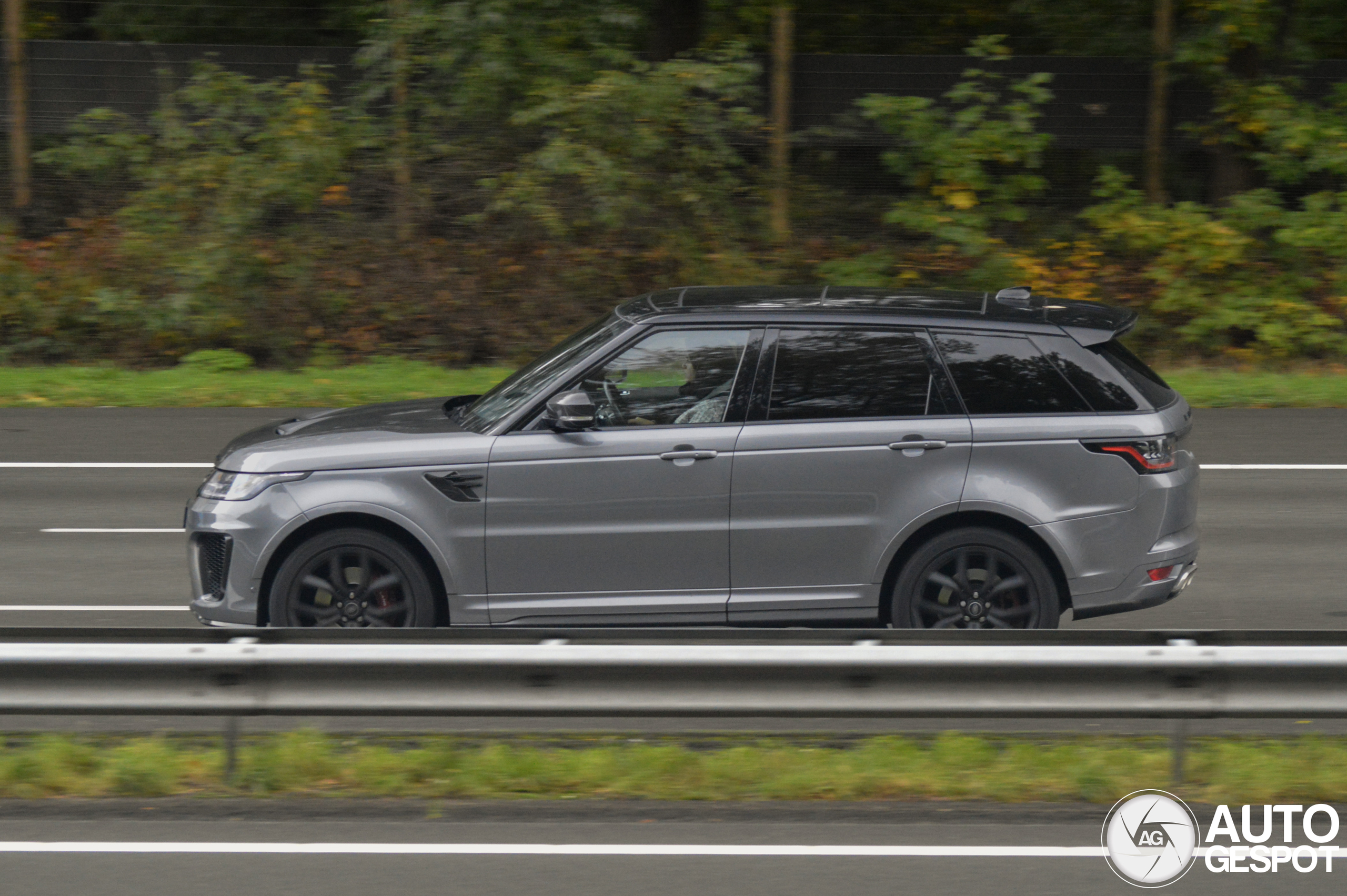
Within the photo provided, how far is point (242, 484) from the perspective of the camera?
7.17m

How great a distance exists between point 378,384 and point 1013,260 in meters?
7.73

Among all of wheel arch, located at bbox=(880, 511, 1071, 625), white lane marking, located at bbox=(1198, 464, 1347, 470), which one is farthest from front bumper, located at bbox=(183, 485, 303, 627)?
white lane marking, located at bbox=(1198, 464, 1347, 470)

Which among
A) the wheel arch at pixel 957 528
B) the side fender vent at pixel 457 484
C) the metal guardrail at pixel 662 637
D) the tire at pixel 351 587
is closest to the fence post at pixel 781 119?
the wheel arch at pixel 957 528

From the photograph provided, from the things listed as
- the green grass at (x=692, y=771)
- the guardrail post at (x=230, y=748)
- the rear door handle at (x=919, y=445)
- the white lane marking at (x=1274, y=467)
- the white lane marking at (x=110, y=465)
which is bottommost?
the green grass at (x=692, y=771)

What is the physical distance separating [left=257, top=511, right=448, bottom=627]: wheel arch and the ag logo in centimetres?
314

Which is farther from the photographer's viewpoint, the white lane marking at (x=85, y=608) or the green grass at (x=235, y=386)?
the green grass at (x=235, y=386)

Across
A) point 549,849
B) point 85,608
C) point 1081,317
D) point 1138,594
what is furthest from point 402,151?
point 549,849

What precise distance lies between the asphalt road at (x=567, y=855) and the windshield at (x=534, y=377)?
225 centimetres

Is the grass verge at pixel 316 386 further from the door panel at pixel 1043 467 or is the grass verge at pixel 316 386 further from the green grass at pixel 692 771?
the green grass at pixel 692 771

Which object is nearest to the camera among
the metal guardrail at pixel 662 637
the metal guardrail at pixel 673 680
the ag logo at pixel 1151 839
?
the ag logo at pixel 1151 839

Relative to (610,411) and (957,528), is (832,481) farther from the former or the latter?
(610,411)

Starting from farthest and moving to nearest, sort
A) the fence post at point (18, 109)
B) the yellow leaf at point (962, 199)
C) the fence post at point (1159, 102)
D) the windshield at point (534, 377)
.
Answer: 1. the fence post at point (1159, 102)
2. the fence post at point (18, 109)
3. the yellow leaf at point (962, 199)
4. the windshield at point (534, 377)

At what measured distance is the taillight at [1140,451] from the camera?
7.05 meters

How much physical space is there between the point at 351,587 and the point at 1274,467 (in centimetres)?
799
